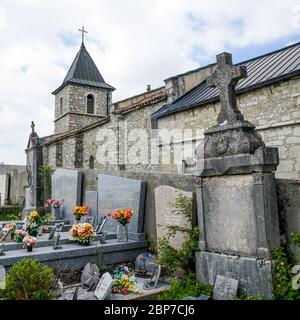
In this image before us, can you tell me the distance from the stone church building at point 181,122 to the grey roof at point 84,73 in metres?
7.66

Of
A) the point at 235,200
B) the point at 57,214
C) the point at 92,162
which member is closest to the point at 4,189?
the point at 92,162

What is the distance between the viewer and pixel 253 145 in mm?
4668

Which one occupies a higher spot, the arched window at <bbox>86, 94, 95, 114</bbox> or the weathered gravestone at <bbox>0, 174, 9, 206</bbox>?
the arched window at <bbox>86, 94, 95, 114</bbox>

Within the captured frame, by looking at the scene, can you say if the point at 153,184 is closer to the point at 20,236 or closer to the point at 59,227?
the point at 20,236

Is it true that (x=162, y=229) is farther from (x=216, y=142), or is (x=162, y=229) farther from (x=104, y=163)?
(x=104, y=163)

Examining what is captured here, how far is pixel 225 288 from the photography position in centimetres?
456

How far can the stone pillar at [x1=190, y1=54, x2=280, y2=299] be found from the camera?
173 inches

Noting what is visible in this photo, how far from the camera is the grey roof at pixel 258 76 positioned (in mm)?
9891

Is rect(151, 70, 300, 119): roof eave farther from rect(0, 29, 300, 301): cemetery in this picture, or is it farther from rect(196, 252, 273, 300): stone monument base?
rect(196, 252, 273, 300): stone monument base

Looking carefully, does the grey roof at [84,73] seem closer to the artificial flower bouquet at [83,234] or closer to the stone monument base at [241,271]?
the artificial flower bouquet at [83,234]

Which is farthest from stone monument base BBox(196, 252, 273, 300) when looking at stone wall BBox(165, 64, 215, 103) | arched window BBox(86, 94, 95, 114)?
arched window BBox(86, 94, 95, 114)

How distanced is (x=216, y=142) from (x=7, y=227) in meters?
5.83

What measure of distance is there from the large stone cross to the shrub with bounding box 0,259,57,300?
11.9 ft

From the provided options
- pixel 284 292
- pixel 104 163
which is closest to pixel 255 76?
pixel 284 292
